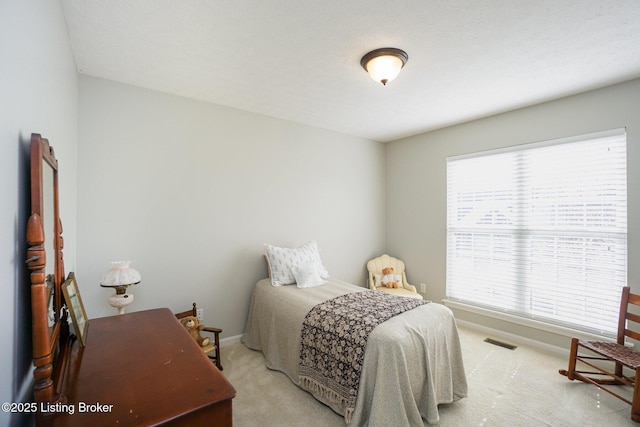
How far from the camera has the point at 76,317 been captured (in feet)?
3.97

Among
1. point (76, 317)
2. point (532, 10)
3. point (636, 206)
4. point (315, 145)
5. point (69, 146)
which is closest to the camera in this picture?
point (76, 317)

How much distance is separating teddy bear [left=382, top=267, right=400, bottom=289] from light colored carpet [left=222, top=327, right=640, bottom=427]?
4.34 ft

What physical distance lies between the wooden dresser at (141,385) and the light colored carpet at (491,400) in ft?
3.85

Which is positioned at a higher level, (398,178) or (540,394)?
(398,178)

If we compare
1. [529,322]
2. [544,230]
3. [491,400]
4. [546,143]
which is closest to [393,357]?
[491,400]

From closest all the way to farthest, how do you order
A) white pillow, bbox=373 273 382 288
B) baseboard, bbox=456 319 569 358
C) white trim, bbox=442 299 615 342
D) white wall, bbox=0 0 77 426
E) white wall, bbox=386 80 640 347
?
white wall, bbox=0 0 77 426
white wall, bbox=386 80 640 347
white trim, bbox=442 299 615 342
baseboard, bbox=456 319 569 358
white pillow, bbox=373 273 382 288

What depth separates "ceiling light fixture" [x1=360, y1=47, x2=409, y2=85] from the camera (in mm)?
2117

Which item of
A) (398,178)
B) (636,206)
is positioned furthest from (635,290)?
(398,178)

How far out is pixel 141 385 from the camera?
97 cm

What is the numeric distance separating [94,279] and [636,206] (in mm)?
4772

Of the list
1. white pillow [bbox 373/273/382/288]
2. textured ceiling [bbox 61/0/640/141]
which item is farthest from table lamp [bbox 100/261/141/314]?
white pillow [bbox 373/273/382/288]

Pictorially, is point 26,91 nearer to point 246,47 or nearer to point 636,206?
point 246,47

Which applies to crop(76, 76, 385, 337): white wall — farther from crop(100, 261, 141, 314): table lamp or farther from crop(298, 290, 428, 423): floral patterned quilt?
crop(298, 290, 428, 423): floral patterned quilt

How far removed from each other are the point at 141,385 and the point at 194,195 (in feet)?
7.47
